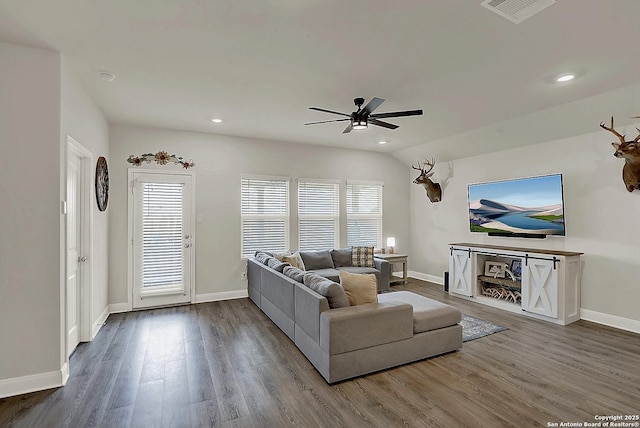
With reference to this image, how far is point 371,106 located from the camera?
3.39 m

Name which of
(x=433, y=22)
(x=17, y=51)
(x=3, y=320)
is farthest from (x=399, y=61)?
(x=3, y=320)

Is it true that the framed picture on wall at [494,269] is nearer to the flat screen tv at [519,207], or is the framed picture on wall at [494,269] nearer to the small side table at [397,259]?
the flat screen tv at [519,207]

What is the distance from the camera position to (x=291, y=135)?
222 inches

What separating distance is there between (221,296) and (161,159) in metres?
2.47

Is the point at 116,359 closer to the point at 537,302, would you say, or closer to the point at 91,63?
the point at 91,63

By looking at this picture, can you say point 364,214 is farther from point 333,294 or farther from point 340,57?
point 340,57

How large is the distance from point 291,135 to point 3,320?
4295 millimetres

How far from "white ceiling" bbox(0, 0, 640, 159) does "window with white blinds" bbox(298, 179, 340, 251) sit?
6.21 feet

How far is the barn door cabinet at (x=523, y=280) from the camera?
4.27 m

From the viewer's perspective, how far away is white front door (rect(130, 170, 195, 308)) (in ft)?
16.4

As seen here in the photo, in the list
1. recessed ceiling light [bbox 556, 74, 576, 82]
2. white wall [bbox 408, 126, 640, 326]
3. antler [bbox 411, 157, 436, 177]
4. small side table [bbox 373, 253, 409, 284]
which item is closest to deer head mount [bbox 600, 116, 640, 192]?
white wall [bbox 408, 126, 640, 326]

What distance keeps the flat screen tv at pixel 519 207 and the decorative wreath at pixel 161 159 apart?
5.06 meters

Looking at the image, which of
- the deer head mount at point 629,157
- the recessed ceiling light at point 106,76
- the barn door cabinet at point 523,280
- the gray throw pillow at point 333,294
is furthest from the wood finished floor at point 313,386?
the recessed ceiling light at point 106,76

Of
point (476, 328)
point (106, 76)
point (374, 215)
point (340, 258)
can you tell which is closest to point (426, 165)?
point (374, 215)
